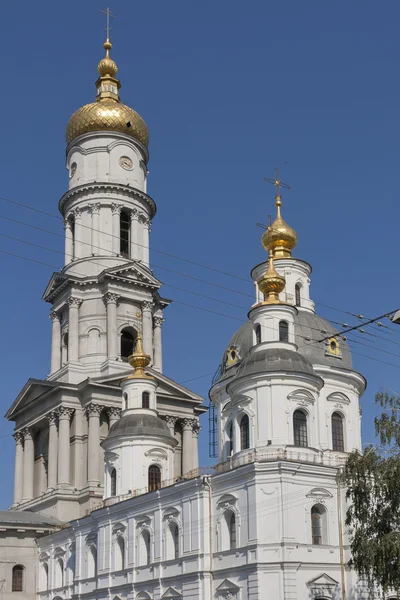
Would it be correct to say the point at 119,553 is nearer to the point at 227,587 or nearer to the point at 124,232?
the point at 227,587

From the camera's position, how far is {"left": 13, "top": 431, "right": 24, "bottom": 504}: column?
5391 cm

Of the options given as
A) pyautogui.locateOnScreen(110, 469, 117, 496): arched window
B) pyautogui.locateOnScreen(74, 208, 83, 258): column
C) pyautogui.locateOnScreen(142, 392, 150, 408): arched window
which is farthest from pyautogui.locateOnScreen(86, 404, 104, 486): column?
pyautogui.locateOnScreen(74, 208, 83, 258): column

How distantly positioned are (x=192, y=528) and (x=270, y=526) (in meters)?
3.99

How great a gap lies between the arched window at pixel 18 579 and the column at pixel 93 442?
5430 millimetres

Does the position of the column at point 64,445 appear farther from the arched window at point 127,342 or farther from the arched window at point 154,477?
the arched window at point 154,477

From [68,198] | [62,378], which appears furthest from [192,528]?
[68,198]

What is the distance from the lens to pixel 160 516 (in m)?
39.0

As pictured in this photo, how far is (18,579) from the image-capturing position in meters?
48.2

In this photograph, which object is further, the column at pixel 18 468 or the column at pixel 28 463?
the column at pixel 18 468

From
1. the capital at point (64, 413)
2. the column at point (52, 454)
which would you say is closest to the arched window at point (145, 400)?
the capital at point (64, 413)

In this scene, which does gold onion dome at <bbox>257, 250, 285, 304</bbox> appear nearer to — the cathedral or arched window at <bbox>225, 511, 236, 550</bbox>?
the cathedral

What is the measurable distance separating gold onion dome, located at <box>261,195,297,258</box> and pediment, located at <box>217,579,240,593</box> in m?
18.9

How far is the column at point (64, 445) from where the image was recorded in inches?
1976

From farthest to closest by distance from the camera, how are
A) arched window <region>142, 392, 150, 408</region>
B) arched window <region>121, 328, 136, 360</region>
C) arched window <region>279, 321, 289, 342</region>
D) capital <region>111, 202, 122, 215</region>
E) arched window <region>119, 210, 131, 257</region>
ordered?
arched window <region>119, 210, 131, 257</region> < capital <region>111, 202, 122, 215</region> < arched window <region>121, 328, 136, 360</region> < arched window <region>142, 392, 150, 408</region> < arched window <region>279, 321, 289, 342</region>
